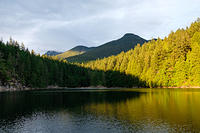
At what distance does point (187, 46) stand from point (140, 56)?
52.6 meters

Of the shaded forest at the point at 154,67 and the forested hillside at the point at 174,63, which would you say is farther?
the forested hillside at the point at 174,63

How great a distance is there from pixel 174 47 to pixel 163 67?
2055cm

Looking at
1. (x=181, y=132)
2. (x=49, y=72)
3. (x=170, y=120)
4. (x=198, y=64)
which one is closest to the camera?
(x=181, y=132)

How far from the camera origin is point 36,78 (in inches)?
6127

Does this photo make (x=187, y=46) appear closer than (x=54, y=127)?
No

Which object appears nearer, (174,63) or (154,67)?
(174,63)

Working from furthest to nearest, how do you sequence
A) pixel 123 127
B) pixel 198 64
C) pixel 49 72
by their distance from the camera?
pixel 49 72 → pixel 198 64 → pixel 123 127

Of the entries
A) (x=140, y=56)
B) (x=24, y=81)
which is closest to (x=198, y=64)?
(x=140, y=56)

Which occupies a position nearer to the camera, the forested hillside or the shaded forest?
the shaded forest

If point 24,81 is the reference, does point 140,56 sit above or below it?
above

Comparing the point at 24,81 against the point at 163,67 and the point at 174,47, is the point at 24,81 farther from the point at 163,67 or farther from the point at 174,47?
the point at 174,47

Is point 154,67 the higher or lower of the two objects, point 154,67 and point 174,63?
the lower

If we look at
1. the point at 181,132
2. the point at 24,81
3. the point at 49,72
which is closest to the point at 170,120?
the point at 181,132

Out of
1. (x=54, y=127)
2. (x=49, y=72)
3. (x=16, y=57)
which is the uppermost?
(x=16, y=57)
